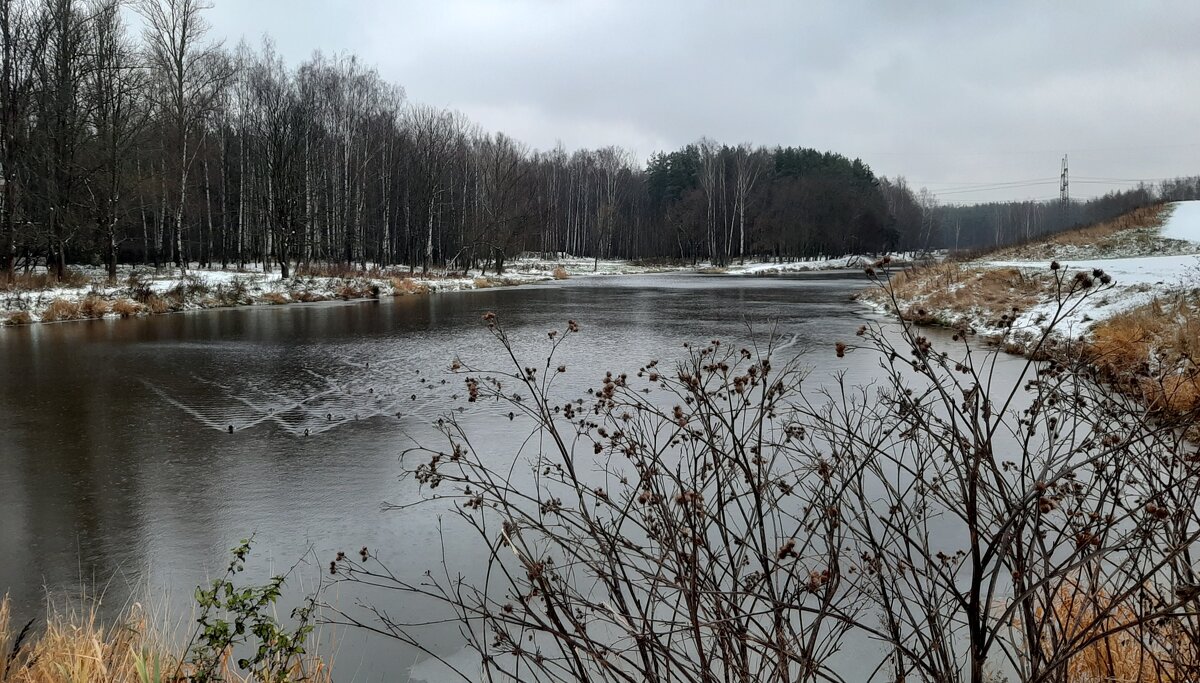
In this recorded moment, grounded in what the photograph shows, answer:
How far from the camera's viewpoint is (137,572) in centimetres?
449

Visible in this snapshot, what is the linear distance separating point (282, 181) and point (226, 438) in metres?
31.9

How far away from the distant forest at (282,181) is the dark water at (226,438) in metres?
12.7

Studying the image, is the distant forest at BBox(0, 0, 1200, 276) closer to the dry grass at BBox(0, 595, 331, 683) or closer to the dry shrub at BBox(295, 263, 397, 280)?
the dry shrub at BBox(295, 263, 397, 280)

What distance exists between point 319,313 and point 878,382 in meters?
18.9

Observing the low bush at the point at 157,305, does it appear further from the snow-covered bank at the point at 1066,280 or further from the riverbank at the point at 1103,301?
the snow-covered bank at the point at 1066,280

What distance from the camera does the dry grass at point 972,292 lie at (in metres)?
17.4

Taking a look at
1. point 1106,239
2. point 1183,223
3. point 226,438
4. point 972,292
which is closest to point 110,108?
point 226,438

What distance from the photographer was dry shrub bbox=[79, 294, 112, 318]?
822 inches

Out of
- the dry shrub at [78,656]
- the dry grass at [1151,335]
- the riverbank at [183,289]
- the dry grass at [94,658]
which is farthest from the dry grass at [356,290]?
the dry shrub at [78,656]

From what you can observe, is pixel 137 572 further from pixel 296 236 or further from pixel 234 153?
pixel 234 153

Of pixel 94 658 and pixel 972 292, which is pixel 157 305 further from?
pixel 972 292

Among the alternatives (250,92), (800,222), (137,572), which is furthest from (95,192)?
(800,222)

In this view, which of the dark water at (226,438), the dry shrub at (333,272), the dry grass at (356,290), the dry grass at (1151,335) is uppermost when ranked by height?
the dry shrub at (333,272)

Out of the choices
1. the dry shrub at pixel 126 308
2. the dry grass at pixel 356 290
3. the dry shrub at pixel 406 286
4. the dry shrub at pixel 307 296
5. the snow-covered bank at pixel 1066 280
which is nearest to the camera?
the snow-covered bank at pixel 1066 280
